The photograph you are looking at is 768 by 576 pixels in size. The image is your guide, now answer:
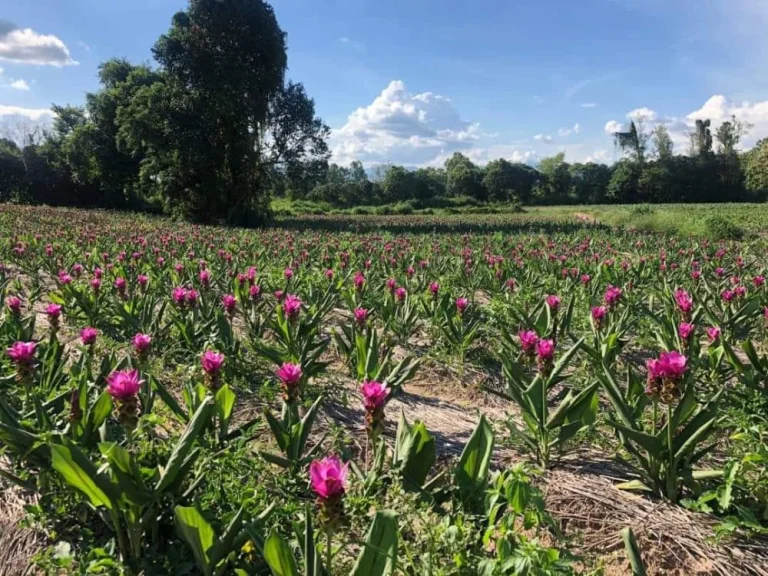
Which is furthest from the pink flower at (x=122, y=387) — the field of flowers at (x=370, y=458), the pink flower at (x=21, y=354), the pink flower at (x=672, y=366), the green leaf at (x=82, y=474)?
the pink flower at (x=672, y=366)

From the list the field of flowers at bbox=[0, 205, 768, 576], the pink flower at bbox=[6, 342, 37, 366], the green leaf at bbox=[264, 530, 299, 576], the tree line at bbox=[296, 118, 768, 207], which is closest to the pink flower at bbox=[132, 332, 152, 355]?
the field of flowers at bbox=[0, 205, 768, 576]

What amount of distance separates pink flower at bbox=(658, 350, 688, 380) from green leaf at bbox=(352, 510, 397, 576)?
1.56m

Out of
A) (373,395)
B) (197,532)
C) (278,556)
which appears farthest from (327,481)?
(373,395)

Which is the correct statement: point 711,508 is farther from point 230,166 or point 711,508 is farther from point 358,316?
point 230,166

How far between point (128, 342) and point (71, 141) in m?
45.7

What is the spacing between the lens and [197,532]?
79.6 inches

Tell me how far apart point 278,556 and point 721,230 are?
26.9 m

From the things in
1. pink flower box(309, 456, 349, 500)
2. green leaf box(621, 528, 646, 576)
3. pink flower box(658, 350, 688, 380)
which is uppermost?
pink flower box(658, 350, 688, 380)

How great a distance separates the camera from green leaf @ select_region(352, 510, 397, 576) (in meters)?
1.97

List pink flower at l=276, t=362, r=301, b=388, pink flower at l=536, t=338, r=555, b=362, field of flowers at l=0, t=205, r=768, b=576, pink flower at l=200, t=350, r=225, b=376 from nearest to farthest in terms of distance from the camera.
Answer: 1. field of flowers at l=0, t=205, r=768, b=576
2. pink flower at l=276, t=362, r=301, b=388
3. pink flower at l=200, t=350, r=225, b=376
4. pink flower at l=536, t=338, r=555, b=362

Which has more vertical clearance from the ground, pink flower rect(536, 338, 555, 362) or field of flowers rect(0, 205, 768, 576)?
pink flower rect(536, 338, 555, 362)

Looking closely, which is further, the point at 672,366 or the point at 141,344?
the point at 141,344

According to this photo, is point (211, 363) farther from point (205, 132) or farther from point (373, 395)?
point (205, 132)

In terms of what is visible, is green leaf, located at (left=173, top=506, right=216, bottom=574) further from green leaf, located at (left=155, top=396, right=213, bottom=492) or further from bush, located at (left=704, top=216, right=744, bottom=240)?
bush, located at (left=704, top=216, right=744, bottom=240)
